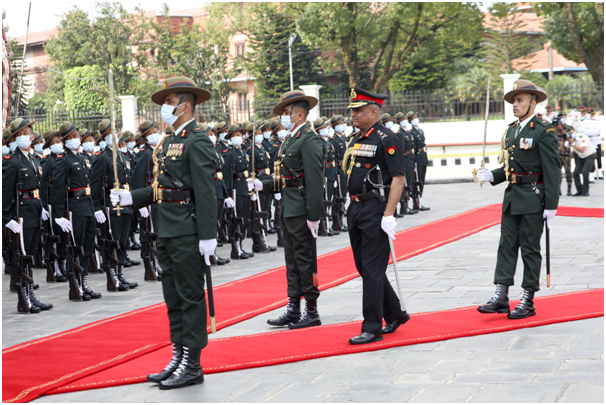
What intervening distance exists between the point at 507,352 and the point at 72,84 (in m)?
40.1

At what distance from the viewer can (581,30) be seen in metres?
31.9

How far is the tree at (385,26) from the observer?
3100 centimetres

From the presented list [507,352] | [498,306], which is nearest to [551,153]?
[498,306]

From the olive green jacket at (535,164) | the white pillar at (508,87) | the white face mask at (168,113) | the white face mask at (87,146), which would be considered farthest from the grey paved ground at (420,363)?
the white pillar at (508,87)

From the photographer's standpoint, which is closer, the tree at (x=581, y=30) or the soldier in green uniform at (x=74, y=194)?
the soldier in green uniform at (x=74, y=194)

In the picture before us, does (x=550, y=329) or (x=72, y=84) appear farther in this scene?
(x=72, y=84)

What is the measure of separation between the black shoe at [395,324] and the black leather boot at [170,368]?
5.71 ft

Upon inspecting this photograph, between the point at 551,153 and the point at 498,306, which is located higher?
the point at 551,153

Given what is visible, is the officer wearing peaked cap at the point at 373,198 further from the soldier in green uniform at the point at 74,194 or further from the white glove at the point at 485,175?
the soldier in green uniform at the point at 74,194

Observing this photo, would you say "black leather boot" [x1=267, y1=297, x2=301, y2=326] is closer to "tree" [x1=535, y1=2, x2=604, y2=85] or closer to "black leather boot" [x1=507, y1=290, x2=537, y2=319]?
"black leather boot" [x1=507, y1=290, x2=537, y2=319]

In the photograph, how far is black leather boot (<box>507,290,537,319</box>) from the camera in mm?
6281

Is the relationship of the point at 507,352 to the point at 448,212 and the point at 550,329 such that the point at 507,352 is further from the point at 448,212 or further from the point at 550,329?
the point at 448,212

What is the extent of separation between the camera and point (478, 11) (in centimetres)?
3269

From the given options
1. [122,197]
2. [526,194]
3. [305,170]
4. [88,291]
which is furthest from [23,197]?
[526,194]
